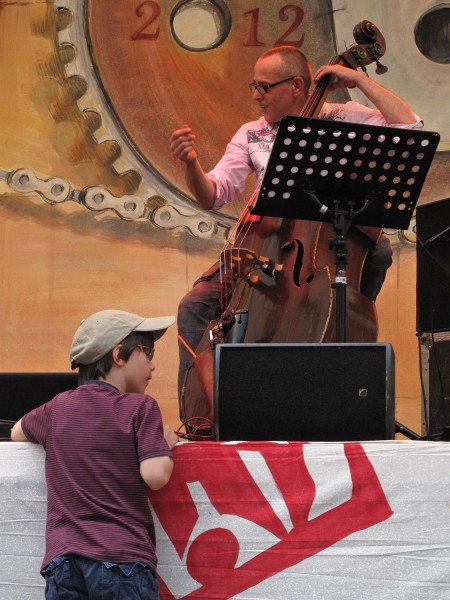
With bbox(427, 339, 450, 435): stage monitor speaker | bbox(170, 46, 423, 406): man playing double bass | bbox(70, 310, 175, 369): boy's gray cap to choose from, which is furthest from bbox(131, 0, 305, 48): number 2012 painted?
bbox(70, 310, 175, 369): boy's gray cap

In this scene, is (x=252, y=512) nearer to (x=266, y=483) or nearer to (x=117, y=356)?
(x=266, y=483)

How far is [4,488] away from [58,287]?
3301 mm

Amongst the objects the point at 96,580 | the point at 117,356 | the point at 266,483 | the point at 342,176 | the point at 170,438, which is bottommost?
the point at 96,580

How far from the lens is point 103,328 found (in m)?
2.99

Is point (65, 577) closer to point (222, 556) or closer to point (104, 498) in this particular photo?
point (104, 498)

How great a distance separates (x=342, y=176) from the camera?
3666 millimetres

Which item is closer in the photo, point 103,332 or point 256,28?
point 103,332

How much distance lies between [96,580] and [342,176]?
1614 mm

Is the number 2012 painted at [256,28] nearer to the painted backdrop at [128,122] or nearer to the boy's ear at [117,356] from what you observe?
the painted backdrop at [128,122]

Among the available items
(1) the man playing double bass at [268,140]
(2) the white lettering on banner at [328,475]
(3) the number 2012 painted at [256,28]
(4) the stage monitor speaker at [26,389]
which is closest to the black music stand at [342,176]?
(1) the man playing double bass at [268,140]

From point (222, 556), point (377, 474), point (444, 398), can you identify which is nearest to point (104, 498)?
point (222, 556)

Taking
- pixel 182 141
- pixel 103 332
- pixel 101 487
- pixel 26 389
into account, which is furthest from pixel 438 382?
pixel 101 487

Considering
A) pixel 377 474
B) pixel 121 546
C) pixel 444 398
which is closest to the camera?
pixel 121 546

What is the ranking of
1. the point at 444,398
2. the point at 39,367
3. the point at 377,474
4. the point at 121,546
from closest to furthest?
the point at 121,546
the point at 377,474
the point at 444,398
the point at 39,367
